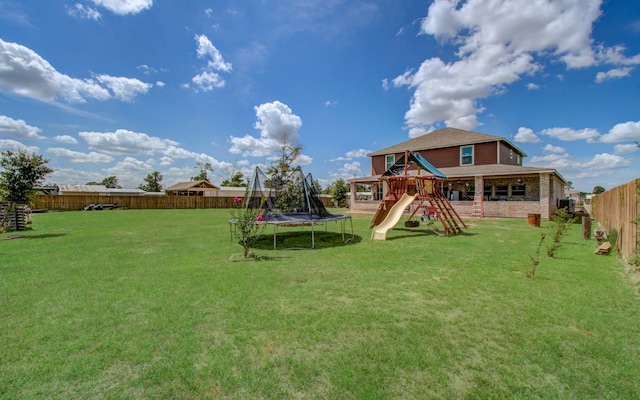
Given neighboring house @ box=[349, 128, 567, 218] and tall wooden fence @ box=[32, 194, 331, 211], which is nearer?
neighboring house @ box=[349, 128, 567, 218]

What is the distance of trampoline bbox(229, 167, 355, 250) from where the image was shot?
9.16 m

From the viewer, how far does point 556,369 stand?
261cm

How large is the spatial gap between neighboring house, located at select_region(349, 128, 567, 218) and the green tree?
19589mm

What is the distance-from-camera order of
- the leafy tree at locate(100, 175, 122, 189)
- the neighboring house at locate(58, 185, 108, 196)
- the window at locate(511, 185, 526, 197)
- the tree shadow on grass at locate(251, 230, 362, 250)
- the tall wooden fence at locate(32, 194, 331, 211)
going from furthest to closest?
the leafy tree at locate(100, 175, 122, 189) → the neighboring house at locate(58, 185, 108, 196) → the tall wooden fence at locate(32, 194, 331, 211) → the window at locate(511, 185, 526, 197) → the tree shadow on grass at locate(251, 230, 362, 250)

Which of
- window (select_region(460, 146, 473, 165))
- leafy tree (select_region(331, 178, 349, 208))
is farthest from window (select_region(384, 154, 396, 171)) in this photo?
leafy tree (select_region(331, 178, 349, 208))

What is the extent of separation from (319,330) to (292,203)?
25.2 ft

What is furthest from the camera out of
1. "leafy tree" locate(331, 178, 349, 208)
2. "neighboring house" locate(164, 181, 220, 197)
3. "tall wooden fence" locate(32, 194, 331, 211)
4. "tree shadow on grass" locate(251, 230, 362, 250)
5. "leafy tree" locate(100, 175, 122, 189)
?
"leafy tree" locate(100, 175, 122, 189)

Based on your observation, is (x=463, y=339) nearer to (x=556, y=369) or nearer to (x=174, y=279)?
(x=556, y=369)

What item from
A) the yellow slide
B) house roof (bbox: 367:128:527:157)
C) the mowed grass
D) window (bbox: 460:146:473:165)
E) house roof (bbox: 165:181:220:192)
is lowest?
the mowed grass

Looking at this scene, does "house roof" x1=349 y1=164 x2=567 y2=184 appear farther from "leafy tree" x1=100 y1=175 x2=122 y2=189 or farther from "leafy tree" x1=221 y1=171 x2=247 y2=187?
"leafy tree" x1=100 y1=175 x2=122 y2=189

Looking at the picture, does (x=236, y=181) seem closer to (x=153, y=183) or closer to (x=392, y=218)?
(x=153, y=183)

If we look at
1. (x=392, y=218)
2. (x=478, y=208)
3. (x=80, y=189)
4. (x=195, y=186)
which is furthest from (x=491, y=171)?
(x=80, y=189)

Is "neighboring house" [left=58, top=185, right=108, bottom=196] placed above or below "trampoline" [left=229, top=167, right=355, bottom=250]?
above

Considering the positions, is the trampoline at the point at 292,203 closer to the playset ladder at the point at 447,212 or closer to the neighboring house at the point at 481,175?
the playset ladder at the point at 447,212
